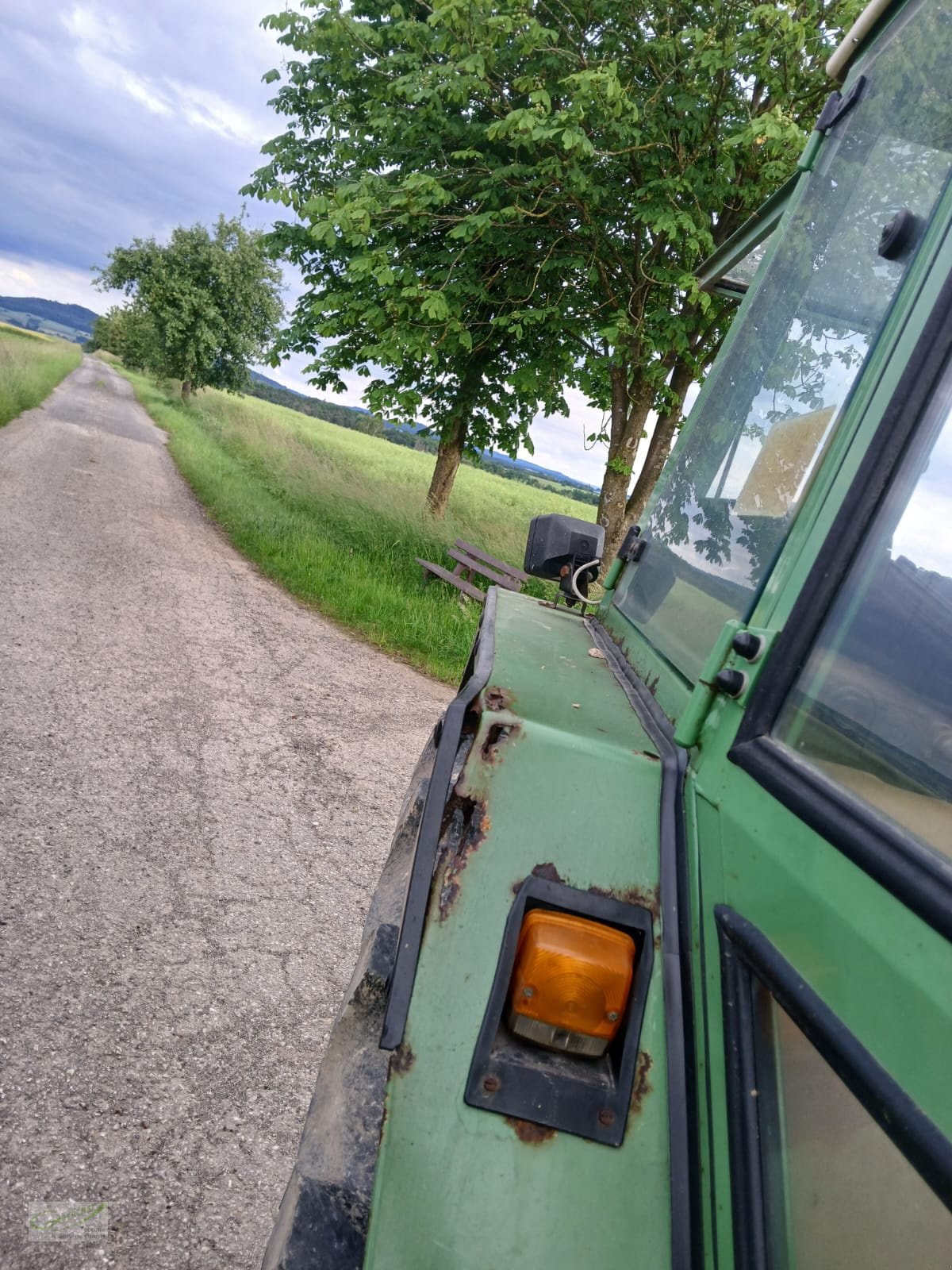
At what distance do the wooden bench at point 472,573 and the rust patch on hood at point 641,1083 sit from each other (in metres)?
7.33

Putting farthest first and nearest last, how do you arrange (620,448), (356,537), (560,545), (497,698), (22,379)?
(22,379), (356,537), (620,448), (560,545), (497,698)

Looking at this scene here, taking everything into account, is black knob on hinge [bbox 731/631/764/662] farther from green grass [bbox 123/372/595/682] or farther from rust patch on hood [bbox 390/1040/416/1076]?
green grass [bbox 123/372/595/682]

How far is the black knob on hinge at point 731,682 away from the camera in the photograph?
106 cm

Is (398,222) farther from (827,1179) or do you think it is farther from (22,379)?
(22,379)

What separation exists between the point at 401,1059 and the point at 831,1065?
1.52 feet

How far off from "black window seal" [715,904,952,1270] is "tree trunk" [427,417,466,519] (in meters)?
11.4

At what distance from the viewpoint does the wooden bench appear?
855cm

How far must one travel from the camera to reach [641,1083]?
3.16ft

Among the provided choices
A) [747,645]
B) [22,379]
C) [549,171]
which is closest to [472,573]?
[549,171]

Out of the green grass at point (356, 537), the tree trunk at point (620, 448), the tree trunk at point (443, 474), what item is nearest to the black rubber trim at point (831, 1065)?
the green grass at point (356, 537)

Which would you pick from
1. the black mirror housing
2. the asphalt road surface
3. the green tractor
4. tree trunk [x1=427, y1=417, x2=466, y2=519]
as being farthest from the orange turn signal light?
tree trunk [x1=427, y1=417, x2=466, y2=519]

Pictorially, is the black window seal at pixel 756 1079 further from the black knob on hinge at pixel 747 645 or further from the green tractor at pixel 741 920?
the black knob on hinge at pixel 747 645

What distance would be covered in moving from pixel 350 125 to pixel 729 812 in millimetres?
9676

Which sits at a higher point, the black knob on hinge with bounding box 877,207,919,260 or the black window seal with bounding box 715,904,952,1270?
the black knob on hinge with bounding box 877,207,919,260
